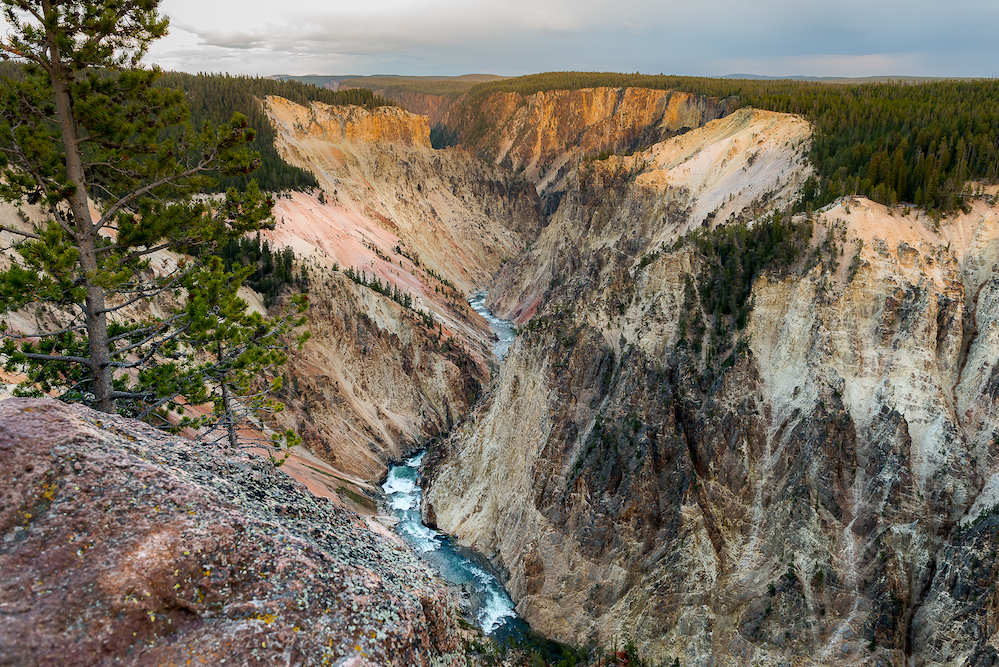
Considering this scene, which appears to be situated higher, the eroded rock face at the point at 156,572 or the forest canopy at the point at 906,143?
the forest canopy at the point at 906,143

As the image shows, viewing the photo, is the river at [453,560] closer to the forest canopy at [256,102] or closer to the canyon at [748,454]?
the canyon at [748,454]

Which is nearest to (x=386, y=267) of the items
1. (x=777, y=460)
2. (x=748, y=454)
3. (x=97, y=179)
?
(x=748, y=454)

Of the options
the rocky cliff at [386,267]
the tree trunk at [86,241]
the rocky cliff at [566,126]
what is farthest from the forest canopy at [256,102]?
the tree trunk at [86,241]

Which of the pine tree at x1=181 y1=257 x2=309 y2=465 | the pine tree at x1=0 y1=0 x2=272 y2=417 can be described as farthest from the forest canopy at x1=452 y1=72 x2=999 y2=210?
the pine tree at x1=0 y1=0 x2=272 y2=417

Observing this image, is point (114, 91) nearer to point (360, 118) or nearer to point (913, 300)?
point (913, 300)

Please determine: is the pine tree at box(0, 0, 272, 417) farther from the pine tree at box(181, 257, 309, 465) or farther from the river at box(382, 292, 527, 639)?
the river at box(382, 292, 527, 639)

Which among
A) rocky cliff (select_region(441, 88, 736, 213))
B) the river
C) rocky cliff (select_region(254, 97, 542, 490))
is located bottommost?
the river

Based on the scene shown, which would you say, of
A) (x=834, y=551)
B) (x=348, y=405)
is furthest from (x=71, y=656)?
(x=348, y=405)
